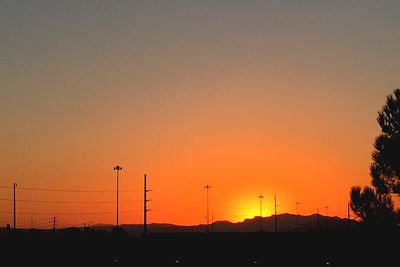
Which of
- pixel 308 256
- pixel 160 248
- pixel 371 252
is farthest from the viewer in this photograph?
pixel 160 248

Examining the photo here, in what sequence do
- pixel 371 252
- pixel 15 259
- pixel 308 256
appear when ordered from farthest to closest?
pixel 308 256, pixel 15 259, pixel 371 252

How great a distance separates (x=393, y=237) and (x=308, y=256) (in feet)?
91.8

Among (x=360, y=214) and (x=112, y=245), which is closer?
(x=360, y=214)

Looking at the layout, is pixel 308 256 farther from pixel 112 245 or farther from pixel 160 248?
pixel 112 245

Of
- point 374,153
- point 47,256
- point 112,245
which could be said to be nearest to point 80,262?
point 47,256

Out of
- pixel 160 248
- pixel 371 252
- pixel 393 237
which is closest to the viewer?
pixel 393 237

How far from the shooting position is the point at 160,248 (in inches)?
2371

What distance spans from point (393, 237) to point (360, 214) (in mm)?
1987

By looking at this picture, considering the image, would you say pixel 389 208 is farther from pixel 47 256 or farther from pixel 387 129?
pixel 47 256

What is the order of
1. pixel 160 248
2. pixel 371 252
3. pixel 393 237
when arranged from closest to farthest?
pixel 393 237, pixel 371 252, pixel 160 248

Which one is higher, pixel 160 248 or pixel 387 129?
pixel 387 129

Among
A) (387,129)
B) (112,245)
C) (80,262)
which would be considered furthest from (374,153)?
(112,245)

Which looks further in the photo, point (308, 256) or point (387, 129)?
point (308, 256)

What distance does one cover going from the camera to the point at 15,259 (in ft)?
168
